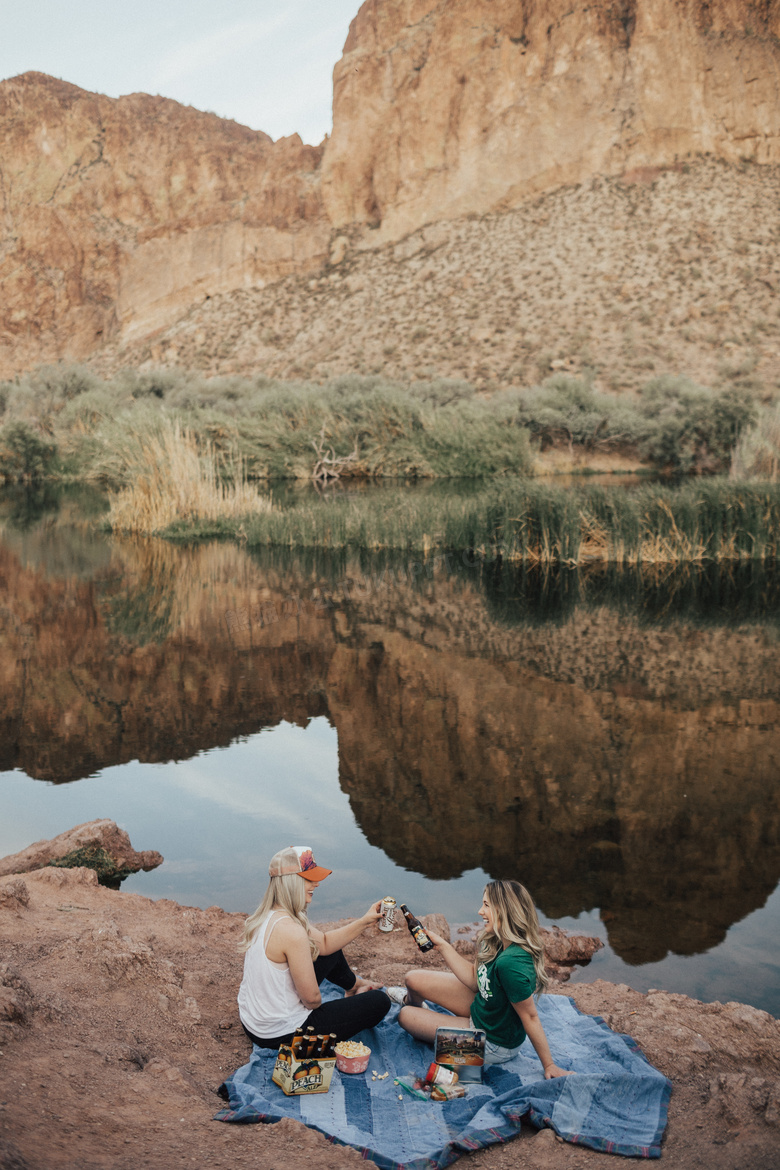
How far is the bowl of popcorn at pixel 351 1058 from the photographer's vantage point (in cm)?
304

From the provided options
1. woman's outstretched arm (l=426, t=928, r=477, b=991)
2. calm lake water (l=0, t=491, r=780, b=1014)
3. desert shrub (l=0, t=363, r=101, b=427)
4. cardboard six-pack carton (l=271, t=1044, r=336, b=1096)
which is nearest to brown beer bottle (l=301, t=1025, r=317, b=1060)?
cardboard six-pack carton (l=271, t=1044, r=336, b=1096)

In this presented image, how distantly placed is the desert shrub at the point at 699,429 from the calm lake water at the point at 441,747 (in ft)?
51.5

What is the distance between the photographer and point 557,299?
1517 inches

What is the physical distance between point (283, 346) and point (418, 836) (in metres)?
41.9

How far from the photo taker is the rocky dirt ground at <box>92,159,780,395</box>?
3491 cm

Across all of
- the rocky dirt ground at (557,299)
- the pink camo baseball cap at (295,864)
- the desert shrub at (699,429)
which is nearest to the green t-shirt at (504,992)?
the pink camo baseball cap at (295,864)

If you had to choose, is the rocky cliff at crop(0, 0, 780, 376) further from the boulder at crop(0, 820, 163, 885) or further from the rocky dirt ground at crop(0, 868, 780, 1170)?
the rocky dirt ground at crop(0, 868, 780, 1170)

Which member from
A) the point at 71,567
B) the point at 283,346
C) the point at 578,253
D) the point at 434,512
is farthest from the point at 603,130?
the point at 71,567

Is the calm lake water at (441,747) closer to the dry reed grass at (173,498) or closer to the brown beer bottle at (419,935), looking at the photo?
the brown beer bottle at (419,935)

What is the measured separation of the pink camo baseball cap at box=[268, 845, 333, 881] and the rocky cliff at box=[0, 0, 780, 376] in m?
46.2

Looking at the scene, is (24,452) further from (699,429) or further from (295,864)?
(295,864)

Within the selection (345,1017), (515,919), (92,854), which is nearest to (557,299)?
(92,854)

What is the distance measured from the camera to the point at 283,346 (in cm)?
4469

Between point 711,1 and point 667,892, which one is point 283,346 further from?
point 667,892
